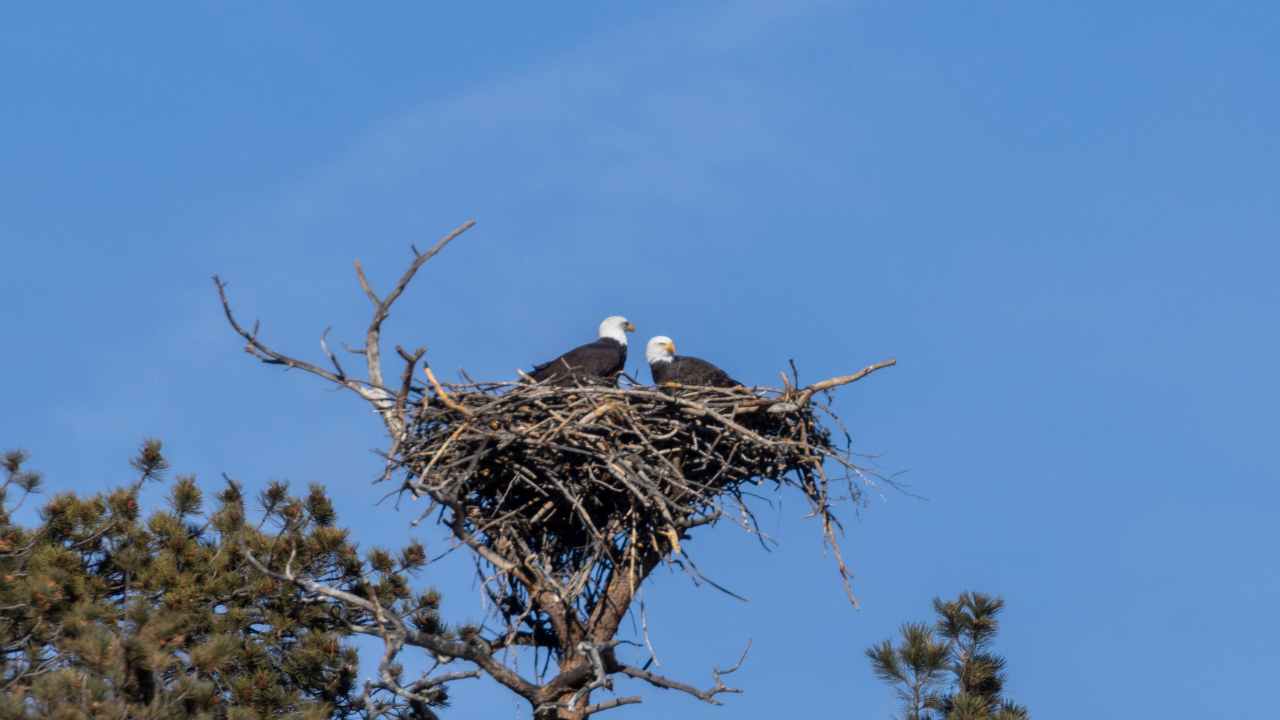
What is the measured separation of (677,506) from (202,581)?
11.8ft

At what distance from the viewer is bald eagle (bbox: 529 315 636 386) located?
1010 centimetres

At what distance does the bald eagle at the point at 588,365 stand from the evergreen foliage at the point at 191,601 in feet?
5.11

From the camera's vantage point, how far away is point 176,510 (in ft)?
38.2

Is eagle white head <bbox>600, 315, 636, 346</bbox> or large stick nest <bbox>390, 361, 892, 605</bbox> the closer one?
large stick nest <bbox>390, 361, 892, 605</bbox>

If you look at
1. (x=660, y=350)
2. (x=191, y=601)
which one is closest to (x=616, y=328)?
(x=660, y=350)

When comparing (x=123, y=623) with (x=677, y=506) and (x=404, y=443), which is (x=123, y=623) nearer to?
(x=404, y=443)

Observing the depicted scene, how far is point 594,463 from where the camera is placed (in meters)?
9.25

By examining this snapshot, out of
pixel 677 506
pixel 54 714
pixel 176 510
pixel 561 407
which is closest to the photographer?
pixel 54 714

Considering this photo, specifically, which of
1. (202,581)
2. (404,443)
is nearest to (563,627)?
(404,443)

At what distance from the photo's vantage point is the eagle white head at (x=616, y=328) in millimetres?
11766

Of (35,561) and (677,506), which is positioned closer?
(677,506)

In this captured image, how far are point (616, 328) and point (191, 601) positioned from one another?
10.7ft

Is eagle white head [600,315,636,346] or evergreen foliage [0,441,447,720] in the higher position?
eagle white head [600,315,636,346]

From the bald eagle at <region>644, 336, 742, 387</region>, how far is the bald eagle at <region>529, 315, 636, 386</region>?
0.74 feet
